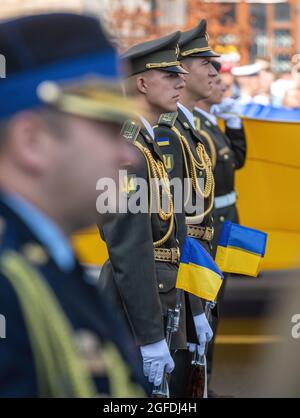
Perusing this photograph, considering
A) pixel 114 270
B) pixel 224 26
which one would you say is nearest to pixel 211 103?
pixel 114 270

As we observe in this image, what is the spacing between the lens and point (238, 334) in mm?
7207

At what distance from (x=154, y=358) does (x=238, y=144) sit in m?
3.25

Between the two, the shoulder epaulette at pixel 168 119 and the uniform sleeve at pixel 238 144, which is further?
the uniform sleeve at pixel 238 144

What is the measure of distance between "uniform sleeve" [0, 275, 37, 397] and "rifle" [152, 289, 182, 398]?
249cm

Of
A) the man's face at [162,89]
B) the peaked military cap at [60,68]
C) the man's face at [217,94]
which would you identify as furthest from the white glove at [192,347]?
the peaked military cap at [60,68]

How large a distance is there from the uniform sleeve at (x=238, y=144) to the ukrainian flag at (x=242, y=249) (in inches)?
79.5

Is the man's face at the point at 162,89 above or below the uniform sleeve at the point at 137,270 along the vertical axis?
above

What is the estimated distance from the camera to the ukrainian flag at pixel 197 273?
426cm

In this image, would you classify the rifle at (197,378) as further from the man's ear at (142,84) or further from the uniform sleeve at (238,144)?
the uniform sleeve at (238,144)

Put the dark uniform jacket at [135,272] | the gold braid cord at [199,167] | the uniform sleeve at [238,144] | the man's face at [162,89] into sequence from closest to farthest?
the dark uniform jacket at [135,272] → the man's face at [162,89] → the gold braid cord at [199,167] → the uniform sleeve at [238,144]

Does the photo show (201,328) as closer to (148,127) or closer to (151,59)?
(148,127)

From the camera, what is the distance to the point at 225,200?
6.28 m

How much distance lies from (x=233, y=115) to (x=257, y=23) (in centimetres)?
1605
